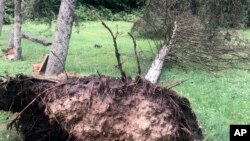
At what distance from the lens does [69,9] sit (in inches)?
443

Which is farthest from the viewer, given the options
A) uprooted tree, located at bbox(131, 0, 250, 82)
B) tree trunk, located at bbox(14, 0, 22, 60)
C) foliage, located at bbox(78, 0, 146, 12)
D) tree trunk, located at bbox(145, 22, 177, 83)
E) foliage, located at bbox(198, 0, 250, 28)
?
foliage, located at bbox(78, 0, 146, 12)

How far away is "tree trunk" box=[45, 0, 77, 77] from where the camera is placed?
11281 mm

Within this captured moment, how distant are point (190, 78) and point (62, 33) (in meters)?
3.43

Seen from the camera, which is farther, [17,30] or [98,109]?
[17,30]

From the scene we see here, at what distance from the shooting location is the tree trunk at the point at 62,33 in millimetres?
11281

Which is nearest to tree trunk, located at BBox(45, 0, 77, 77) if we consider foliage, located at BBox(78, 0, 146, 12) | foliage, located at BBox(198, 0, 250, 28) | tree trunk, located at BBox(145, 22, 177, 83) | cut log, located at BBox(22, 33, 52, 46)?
tree trunk, located at BBox(145, 22, 177, 83)

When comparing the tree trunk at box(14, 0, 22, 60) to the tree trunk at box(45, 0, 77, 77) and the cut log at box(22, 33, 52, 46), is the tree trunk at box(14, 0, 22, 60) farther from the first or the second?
the tree trunk at box(45, 0, 77, 77)

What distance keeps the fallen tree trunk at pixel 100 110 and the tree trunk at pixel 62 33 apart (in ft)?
14.4

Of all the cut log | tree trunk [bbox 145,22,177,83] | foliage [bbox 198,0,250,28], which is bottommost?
the cut log

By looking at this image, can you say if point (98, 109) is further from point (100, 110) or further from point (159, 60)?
point (159, 60)

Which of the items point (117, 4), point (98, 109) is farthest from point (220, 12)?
point (117, 4)

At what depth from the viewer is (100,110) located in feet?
20.3

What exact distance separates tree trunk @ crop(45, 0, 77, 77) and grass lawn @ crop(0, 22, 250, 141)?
0.75m

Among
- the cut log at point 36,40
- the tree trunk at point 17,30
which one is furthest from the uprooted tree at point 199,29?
the cut log at point 36,40
